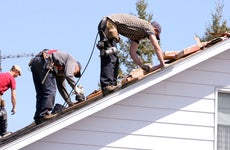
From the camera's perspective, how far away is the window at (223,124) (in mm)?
13578

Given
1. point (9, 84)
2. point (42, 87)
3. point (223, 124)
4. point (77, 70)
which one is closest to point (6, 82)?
point (9, 84)

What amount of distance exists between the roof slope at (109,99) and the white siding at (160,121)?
8.4 inches

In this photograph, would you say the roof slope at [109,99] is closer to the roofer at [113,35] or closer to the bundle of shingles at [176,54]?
the bundle of shingles at [176,54]

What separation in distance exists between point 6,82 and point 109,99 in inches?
144

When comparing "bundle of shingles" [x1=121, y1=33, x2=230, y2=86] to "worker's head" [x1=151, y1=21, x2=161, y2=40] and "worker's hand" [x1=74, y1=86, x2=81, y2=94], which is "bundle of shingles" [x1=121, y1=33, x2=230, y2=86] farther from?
"worker's hand" [x1=74, y1=86, x2=81, y2=94]

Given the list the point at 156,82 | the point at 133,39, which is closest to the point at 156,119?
the point at 156,82

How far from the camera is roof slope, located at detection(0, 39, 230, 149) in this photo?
12648 mm

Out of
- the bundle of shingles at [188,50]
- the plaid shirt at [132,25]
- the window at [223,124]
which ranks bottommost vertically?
the window at [223,124]

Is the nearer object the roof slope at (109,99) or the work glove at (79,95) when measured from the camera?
the roof slope at (109,99)

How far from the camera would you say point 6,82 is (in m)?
16.2

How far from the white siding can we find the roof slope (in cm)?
21

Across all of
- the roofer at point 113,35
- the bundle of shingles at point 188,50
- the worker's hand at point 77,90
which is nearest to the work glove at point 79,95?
the worker's hand at point 77,90

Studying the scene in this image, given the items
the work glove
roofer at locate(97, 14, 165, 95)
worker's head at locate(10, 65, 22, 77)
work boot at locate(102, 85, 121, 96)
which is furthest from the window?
worker's head at locate(10, 65, 22, 77)

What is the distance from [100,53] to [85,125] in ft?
3.99
